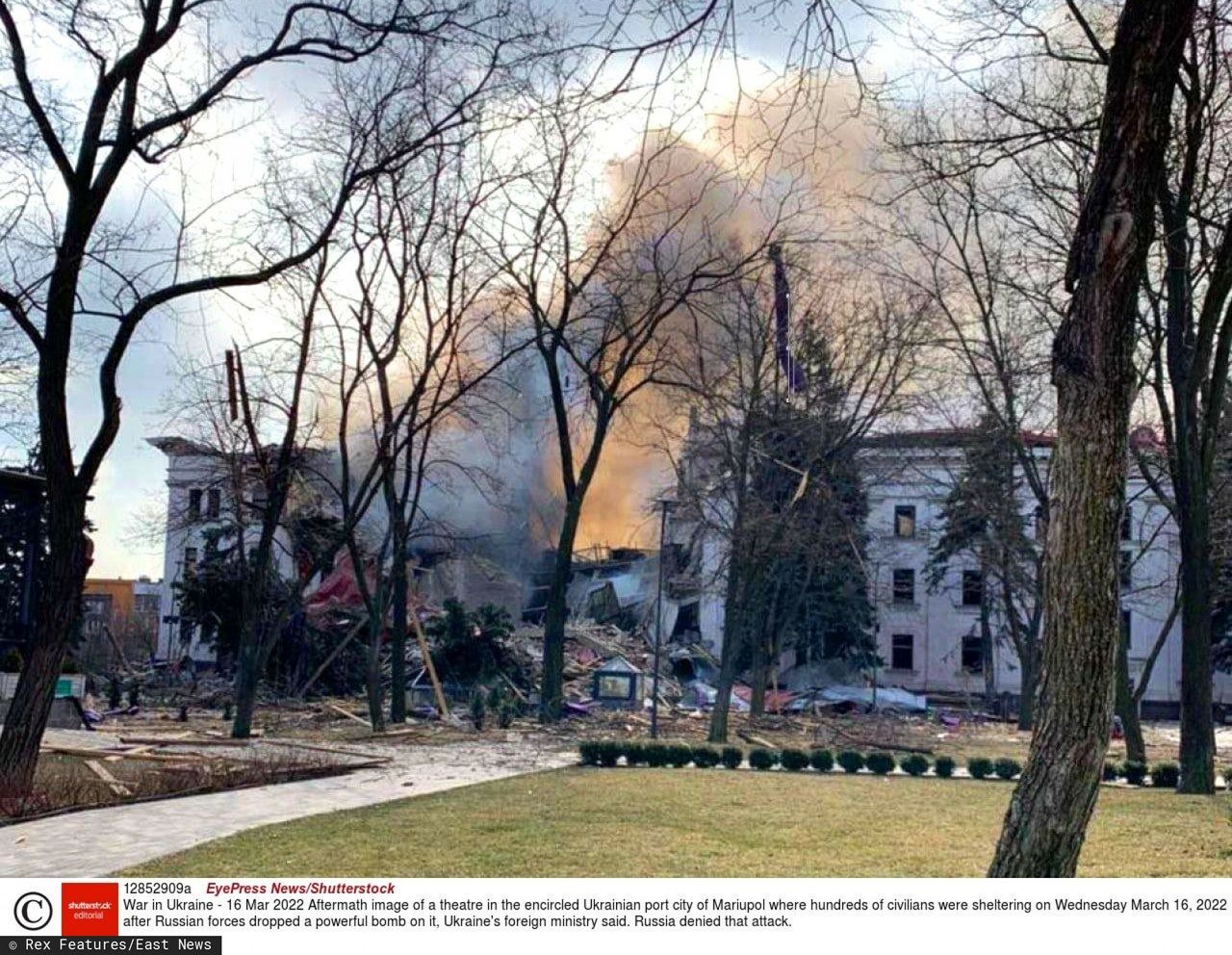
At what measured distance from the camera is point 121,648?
43.3m

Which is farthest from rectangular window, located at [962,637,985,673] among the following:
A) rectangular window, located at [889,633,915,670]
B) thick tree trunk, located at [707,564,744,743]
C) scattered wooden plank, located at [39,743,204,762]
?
scattered wooden plank, located at [39,743,204,762]

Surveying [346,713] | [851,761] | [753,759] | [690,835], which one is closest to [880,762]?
[851,761]

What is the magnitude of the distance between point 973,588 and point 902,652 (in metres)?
4.89

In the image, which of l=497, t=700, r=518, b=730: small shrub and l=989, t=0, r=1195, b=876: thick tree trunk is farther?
l=497, t=700, r=518, b=730: small shrub

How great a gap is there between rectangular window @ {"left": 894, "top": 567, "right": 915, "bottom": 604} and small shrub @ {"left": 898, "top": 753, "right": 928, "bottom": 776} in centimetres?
3393

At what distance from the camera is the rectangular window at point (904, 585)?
51906 millimetres

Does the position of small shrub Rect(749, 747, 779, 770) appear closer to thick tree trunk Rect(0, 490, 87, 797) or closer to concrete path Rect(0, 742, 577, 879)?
concrete path Rect(0, 742, 577, 879)

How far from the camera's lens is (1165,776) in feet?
56.4

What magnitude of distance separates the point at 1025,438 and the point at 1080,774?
77.5 feet

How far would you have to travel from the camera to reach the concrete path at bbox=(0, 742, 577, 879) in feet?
30.0
